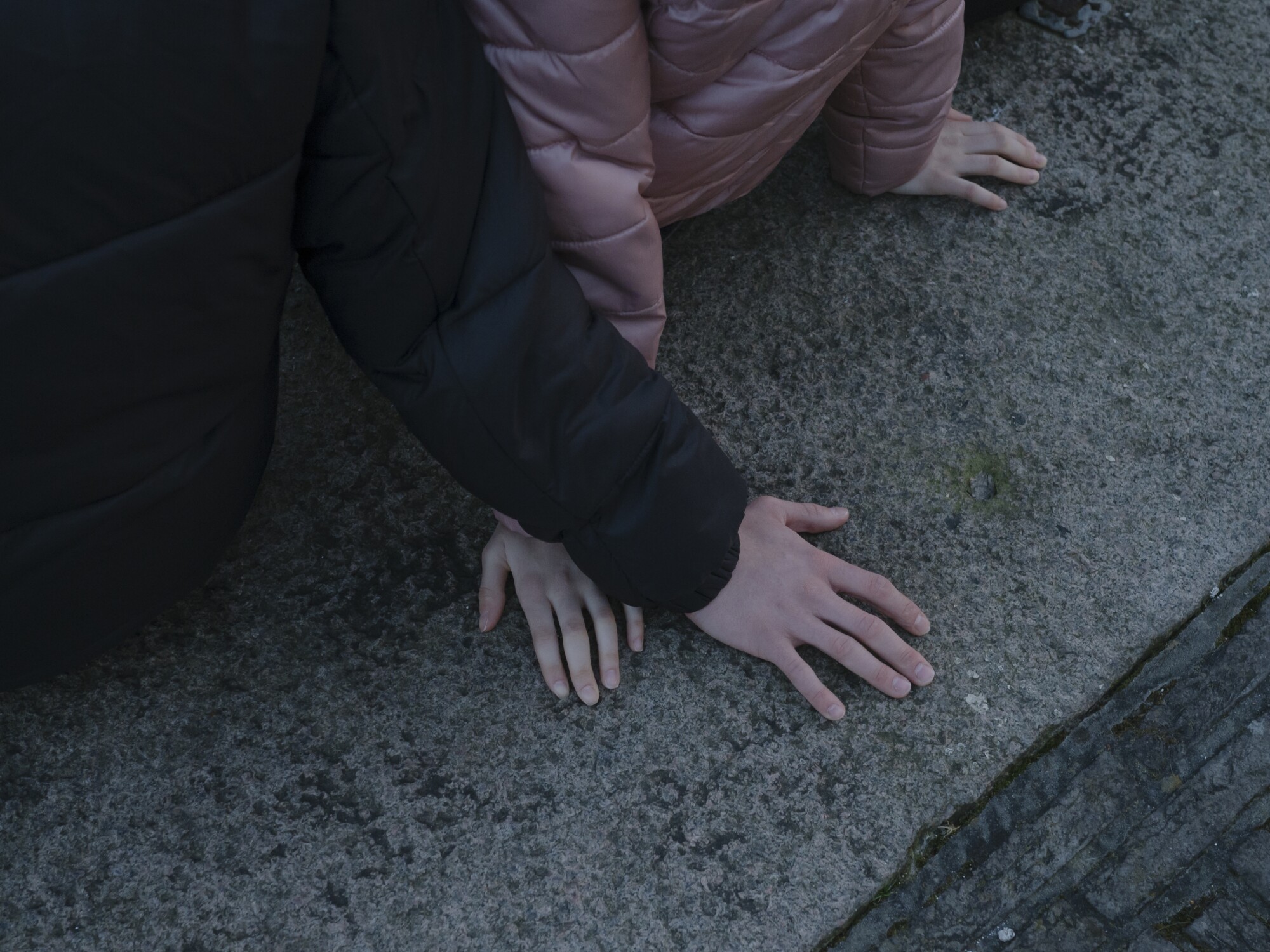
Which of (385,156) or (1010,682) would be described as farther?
(1010,682)

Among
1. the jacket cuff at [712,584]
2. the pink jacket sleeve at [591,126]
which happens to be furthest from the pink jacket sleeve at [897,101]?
the jacket cuff at [712,584]

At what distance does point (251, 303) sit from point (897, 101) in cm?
109

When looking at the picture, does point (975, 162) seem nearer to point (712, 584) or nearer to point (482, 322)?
point (712, 584)

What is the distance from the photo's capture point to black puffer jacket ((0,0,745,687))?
0.72 m

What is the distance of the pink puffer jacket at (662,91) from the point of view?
986mm

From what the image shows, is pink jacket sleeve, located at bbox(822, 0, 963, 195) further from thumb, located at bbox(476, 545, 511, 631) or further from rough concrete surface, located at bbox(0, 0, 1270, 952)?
thumb, located at bbox(476, 545, 511, 631)

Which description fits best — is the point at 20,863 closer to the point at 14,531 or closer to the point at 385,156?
the point at 14,531

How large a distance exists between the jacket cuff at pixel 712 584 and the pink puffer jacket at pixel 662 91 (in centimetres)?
28

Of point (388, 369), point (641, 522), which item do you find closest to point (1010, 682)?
point (641, 522)

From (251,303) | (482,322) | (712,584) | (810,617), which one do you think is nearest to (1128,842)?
(810,617)

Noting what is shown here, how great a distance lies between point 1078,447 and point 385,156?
1193mm

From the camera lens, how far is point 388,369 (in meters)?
1.07

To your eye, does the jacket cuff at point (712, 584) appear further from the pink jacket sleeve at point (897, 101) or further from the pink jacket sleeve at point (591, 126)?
the pink jacket sleeve at point (897, 101)

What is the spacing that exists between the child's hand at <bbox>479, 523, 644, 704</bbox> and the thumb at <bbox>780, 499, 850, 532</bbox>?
27cm
